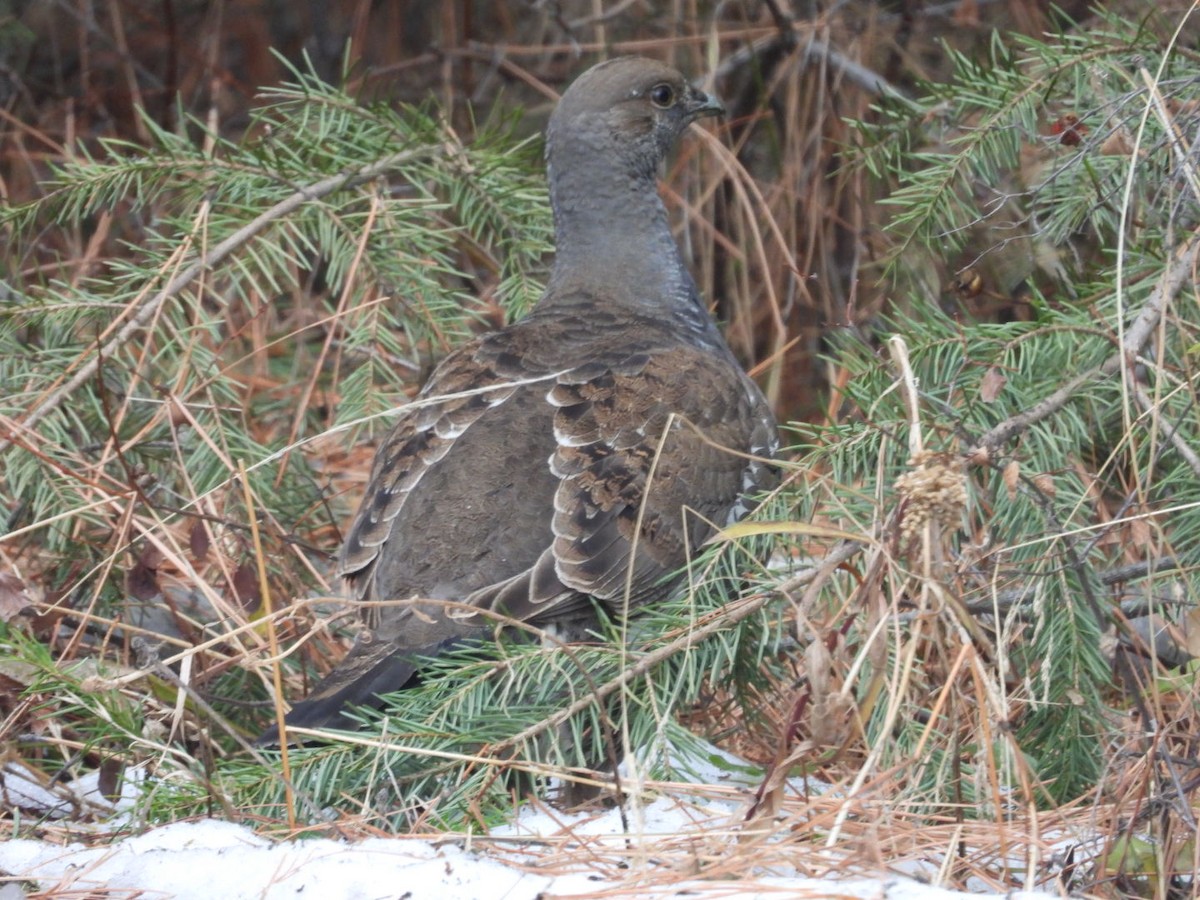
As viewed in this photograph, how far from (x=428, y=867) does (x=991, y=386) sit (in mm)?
1433

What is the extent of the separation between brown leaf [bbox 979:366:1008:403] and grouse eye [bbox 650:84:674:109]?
6.72 feet

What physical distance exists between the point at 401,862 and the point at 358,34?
5138 millimetres

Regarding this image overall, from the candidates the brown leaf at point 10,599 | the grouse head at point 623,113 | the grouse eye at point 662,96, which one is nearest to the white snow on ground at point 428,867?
the brown leaf at point 10,599

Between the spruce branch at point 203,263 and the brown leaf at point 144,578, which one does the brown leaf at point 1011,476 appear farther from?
the spruce branch at point 203,263

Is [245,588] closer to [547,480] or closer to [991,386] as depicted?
[547,480]

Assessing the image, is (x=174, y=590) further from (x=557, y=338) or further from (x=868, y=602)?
(x=868, y=602)

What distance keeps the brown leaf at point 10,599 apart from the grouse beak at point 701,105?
2.66 m

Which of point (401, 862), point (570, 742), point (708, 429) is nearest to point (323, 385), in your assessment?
point (708, 429)

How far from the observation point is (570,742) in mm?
3027

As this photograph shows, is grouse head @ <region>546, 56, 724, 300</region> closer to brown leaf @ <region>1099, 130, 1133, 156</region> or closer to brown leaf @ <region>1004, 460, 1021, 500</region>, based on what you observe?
brown leaf @ <region>1099, 130, 1133, 156</region>

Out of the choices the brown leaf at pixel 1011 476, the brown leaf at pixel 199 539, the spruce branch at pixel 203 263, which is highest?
the spruce branch at pixel 203 263

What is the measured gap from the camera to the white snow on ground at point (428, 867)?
7.52ft

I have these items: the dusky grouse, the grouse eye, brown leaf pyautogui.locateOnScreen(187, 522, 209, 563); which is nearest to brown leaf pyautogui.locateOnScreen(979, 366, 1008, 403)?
the dusky grouse

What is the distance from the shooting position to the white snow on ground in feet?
7.52
